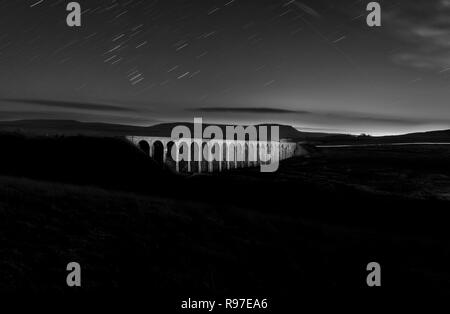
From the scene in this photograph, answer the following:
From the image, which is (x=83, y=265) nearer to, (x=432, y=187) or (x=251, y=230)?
(x=251, y=230)

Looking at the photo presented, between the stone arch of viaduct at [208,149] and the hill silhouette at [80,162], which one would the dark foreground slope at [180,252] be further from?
the stone arch of viaduct at [208,149]

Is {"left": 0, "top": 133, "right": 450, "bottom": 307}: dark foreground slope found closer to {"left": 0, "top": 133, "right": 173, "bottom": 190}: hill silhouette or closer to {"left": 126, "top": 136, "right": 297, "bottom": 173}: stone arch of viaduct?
{"left": 0, "top": 133, "right": 173, "bottom": 190}: hill silhouette

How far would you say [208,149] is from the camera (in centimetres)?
7069

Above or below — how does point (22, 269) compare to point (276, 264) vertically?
above

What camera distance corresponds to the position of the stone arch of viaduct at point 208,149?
5438 cm

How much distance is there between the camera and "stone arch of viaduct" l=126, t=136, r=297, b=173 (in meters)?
54.4

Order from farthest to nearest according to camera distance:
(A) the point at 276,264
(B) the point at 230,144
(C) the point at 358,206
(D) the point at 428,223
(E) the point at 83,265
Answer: (B) the point at 230,144, (C) the point at 358,206, (D) the point at 428,223, (A) the point at 276,264, (E) the point at 83,265

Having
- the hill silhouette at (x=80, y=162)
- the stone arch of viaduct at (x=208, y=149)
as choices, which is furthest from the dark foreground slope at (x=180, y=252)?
the stone arch of viaduct at (x=208, y=149)

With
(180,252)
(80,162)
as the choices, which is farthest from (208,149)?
(180,252)

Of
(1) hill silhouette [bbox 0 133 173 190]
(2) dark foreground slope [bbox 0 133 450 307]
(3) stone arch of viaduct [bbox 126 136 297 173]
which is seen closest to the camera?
(2) dark foreground slope [bbox 0 133 450 307]

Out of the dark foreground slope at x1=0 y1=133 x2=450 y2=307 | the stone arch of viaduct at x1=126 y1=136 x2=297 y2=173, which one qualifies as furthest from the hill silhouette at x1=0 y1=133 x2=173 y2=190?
the dark foreground slope at x1=0 y1=133 x2=450 y2=307

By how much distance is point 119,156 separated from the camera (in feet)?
109
